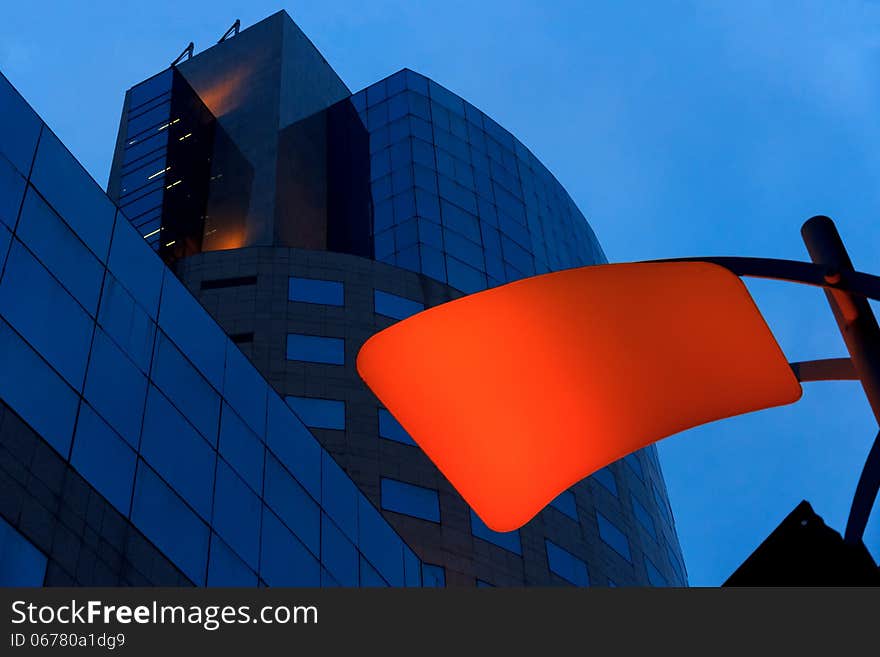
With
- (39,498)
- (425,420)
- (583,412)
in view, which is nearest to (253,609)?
(425,420)

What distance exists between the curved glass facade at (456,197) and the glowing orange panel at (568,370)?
38.5 metres

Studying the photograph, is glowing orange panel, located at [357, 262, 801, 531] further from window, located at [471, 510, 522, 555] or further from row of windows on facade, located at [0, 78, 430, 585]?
window, located at [471, 510, 522, 555]

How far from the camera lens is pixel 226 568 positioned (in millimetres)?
16984

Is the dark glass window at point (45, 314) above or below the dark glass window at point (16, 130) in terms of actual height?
below

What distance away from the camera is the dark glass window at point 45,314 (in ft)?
46.4

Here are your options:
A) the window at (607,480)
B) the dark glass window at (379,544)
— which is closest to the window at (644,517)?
the window at (607,480)

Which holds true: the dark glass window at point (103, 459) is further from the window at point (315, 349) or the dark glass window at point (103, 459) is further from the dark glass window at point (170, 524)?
the window at point (315, 349)

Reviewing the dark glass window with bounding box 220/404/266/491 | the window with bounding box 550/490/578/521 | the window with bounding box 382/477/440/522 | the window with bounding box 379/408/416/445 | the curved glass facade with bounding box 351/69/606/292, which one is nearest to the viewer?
the dark glass window with bounding box 220/404/266/491

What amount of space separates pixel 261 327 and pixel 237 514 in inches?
869

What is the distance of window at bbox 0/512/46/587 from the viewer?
40.9 feet

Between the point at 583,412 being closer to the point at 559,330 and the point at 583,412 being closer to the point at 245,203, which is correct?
the point at 559,330

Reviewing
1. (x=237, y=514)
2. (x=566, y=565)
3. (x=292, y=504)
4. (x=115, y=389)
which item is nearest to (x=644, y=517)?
(x=566, y=565)

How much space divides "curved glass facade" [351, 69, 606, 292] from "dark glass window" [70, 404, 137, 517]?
29.3m

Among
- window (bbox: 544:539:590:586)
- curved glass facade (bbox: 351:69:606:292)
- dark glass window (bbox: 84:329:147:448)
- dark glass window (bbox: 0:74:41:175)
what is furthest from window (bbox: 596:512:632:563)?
dark glass window (bbox: 0:74:41:175)
